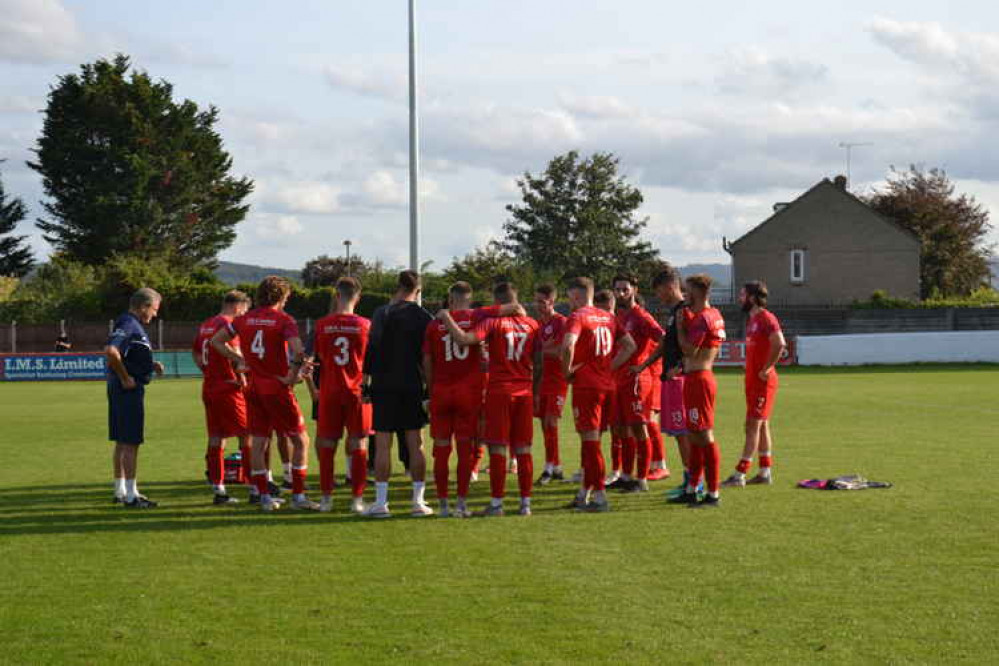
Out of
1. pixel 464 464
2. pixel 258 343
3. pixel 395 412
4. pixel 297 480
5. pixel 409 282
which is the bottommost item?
pixel 297 480

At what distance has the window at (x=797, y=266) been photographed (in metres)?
64.7

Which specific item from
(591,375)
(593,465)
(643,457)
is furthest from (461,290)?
(643,457)

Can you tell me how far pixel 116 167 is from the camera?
67.8 m

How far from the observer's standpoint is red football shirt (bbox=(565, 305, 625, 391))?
33.0 ft

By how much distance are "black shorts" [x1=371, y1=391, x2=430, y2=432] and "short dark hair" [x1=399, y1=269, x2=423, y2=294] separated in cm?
89

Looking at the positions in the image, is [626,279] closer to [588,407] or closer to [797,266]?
[588,407]

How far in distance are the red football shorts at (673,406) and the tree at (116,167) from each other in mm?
59951

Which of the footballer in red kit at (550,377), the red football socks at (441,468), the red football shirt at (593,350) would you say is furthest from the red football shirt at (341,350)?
the footballer in red kit at (550,377)

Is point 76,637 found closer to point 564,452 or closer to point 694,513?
point 694,513

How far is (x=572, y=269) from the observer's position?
251 feet

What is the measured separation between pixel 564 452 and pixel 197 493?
17.3 ft

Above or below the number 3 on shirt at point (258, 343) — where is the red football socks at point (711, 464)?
below

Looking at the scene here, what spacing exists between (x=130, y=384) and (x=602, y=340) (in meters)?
4.39

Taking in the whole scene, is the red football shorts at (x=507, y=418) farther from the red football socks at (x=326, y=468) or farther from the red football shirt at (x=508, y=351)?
the red football socks at (x=326, y=468)
